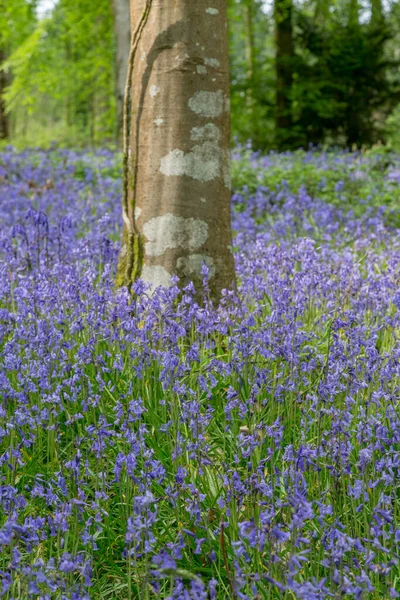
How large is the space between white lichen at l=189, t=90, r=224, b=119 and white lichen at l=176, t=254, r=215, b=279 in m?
0.88

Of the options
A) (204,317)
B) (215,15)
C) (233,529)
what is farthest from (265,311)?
(233,529)

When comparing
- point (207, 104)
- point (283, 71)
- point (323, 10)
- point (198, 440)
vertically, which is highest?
point (323, 10)

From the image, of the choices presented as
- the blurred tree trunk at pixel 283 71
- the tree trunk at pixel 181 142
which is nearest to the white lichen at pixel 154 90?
the tree trunk at pixel 181 142

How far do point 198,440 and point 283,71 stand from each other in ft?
53.7

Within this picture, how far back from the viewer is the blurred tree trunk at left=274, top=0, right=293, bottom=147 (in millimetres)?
17219

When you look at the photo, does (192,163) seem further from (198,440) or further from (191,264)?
(198,440)

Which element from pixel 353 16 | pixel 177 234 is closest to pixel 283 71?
pixel 353 16

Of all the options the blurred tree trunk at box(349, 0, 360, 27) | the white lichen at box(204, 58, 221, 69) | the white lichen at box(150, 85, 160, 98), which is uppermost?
the blurred tree trunk at box(349, 0, 360, 27)

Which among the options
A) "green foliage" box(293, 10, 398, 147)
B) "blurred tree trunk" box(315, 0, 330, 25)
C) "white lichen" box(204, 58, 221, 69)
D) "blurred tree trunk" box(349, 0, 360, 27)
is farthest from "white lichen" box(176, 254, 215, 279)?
"blurred tree trunk" box(315, 0, 330, 25)

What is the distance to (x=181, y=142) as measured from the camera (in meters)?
4.14

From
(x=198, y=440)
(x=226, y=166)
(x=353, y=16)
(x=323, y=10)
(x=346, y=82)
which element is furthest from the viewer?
(x=323, y=10)

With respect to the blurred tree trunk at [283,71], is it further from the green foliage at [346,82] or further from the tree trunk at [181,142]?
the tree trunk at [181,142]

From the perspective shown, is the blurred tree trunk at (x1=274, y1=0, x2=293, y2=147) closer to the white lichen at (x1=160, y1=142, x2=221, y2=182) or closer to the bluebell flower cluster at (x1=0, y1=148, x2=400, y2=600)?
the bluebell flower cluster at (x1=0, y1=148, x2=400, y2=600)

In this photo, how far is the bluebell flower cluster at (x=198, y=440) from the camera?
2090mm
